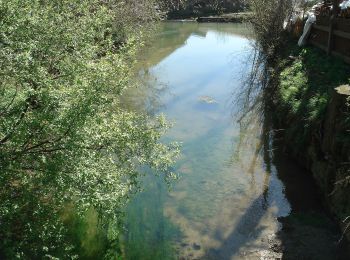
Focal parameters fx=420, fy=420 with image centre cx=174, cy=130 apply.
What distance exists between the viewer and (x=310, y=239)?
855 centimetres

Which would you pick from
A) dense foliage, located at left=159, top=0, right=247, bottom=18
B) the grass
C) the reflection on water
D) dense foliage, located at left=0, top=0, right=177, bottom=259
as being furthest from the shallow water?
dense foliage, located at left=159, top=0, right=247, bottom=18

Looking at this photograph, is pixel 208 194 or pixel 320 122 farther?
pixel 208 194

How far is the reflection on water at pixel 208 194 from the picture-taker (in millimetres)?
8789

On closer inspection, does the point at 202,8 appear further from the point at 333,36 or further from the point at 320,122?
the point at 320,122

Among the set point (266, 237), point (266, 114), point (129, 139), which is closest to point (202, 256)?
point (266, 237)

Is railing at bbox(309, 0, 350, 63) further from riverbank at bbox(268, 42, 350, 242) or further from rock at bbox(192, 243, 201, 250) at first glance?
rock at bbox(192, 243, 201, 250)

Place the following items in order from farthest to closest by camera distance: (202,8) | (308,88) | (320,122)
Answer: (202,8)
(308,88)
(320,122)

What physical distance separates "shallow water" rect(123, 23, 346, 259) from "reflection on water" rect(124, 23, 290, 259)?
0.07ft

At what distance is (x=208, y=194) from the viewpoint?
35.9ft

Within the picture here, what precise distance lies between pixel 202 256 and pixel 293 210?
8.96ft

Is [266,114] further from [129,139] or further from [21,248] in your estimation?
[21,248]

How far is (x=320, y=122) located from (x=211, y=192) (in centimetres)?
329

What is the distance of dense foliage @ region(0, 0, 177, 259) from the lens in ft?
19.1

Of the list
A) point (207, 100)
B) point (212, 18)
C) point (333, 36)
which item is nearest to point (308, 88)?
point (333, 36)
